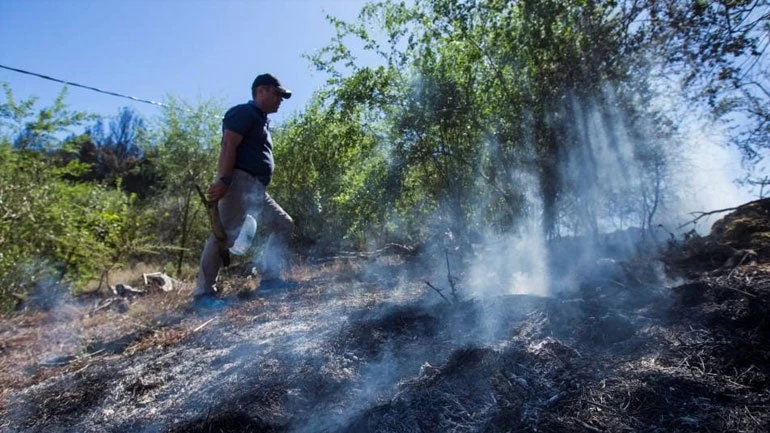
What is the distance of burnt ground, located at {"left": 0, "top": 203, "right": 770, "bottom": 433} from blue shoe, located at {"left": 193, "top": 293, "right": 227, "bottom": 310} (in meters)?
0.24

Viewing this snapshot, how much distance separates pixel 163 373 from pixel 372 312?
1312 millimetres

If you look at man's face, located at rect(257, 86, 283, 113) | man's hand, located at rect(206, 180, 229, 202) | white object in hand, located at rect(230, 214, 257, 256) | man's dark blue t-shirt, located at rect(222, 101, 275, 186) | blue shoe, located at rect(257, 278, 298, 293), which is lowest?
blue shoe, located at rect(257, 278, 298, 293)

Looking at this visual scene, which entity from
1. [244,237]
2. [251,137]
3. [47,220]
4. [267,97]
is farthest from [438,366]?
[47,220]

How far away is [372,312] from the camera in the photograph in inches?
120

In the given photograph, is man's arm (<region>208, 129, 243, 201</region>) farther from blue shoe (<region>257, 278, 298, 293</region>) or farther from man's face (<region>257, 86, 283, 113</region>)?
blue shoe (<region>257, 278, 298, 293</region>)

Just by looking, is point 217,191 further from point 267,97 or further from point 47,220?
point 47,220

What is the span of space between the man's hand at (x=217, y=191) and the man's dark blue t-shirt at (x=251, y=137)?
0.73 feet

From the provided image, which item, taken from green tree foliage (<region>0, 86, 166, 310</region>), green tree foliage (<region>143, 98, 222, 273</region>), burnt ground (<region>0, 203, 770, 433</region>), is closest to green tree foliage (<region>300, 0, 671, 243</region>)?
burnt ground (<region>0, 203, 770, 433</region>)

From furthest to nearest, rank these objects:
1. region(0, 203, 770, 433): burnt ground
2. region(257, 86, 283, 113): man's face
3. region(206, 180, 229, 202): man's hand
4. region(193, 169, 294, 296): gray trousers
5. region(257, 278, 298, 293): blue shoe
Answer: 1. region(257, 278, 298, 293): blue shoe
2. region(257, 86, 283, 113): man's face
3. region(193, 169, 294, 296): gray trousers
4. region(206, 180, 229, 202): man's hand
5. region(0, 203, 770, 433): burnt ground

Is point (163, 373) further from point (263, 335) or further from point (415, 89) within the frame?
point (415, 89)

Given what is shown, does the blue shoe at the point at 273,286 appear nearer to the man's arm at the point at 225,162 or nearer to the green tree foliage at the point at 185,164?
the man's arm at the point at 225,162

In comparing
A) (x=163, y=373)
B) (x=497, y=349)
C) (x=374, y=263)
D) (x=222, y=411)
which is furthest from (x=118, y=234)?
(x=497, y=349)

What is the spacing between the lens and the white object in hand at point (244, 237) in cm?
362

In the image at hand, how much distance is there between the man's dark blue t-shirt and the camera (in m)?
3.59
